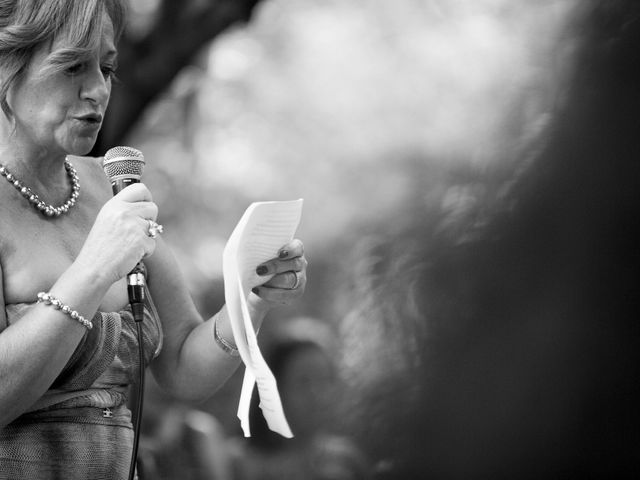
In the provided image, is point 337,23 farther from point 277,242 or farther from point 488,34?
point 277,242

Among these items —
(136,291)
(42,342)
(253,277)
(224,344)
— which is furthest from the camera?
(224,344)

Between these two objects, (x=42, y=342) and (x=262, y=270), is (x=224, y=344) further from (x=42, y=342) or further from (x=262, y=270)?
(x=42, y=342)

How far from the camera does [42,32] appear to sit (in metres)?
1.41

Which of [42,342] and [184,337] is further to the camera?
[184,337]

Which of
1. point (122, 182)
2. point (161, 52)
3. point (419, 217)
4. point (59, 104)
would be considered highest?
point (161, 52)

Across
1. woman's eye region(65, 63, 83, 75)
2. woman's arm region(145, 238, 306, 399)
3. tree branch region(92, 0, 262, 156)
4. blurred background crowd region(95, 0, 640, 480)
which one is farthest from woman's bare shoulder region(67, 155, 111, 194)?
tree branch region(92, 0, 262, 156)

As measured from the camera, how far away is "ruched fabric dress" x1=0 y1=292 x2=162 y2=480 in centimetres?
139

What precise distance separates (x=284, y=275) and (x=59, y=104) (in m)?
0.53

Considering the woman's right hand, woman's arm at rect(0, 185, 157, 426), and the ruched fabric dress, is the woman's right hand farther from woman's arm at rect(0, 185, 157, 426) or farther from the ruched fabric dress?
the ruched fabric dress

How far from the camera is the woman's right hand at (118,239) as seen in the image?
4.28ft

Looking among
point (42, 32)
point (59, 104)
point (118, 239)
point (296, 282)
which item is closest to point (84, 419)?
point (118, 239)

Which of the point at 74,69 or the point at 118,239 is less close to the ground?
the point at 74,69

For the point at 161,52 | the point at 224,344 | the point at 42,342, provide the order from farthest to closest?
1. the point at 161,52
2. the point at 224,344
3. the point at 42,342

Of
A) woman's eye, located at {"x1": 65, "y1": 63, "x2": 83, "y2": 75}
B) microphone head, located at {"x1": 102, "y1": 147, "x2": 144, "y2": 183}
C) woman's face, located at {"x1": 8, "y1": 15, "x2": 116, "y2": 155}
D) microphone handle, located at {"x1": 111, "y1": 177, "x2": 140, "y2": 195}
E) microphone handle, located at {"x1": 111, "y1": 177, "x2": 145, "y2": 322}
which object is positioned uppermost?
woman's eye, located at {"x1": 65, "y1": 63, "x2": 83, "y2": 75}
